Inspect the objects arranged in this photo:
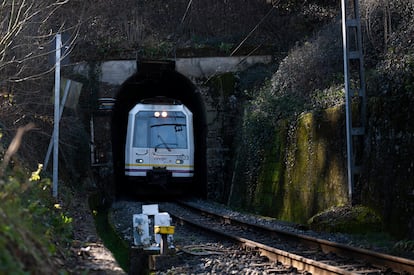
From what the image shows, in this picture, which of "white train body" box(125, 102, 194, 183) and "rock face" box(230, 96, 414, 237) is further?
"white train body" box(125, 102, 194, 183)

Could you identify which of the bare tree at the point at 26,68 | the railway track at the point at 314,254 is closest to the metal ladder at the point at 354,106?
the railway track at the point at 314,254

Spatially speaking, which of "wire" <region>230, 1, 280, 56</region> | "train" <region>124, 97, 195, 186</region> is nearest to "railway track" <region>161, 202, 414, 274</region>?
"train" <region>124, 97, 195, 186</region>

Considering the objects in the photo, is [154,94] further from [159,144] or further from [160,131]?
[159,144]

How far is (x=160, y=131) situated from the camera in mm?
21266

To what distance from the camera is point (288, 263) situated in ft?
27.0

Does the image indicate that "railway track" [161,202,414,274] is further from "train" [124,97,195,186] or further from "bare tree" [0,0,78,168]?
"train" [124,97,195,186]

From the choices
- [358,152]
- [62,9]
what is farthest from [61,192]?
[62,9]

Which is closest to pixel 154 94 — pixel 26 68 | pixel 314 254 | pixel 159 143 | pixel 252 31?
pixel 252 31

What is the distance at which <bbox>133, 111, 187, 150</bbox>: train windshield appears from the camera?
2114 cm

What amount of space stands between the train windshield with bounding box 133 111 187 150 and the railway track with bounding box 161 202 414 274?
8.19 m

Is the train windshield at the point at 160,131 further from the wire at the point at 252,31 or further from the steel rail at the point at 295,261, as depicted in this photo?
the steel rail at the point at 295,261

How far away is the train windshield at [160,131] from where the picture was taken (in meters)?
21.1

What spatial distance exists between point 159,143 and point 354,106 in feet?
31.8

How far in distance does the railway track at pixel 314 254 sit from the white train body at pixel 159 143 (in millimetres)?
7868
